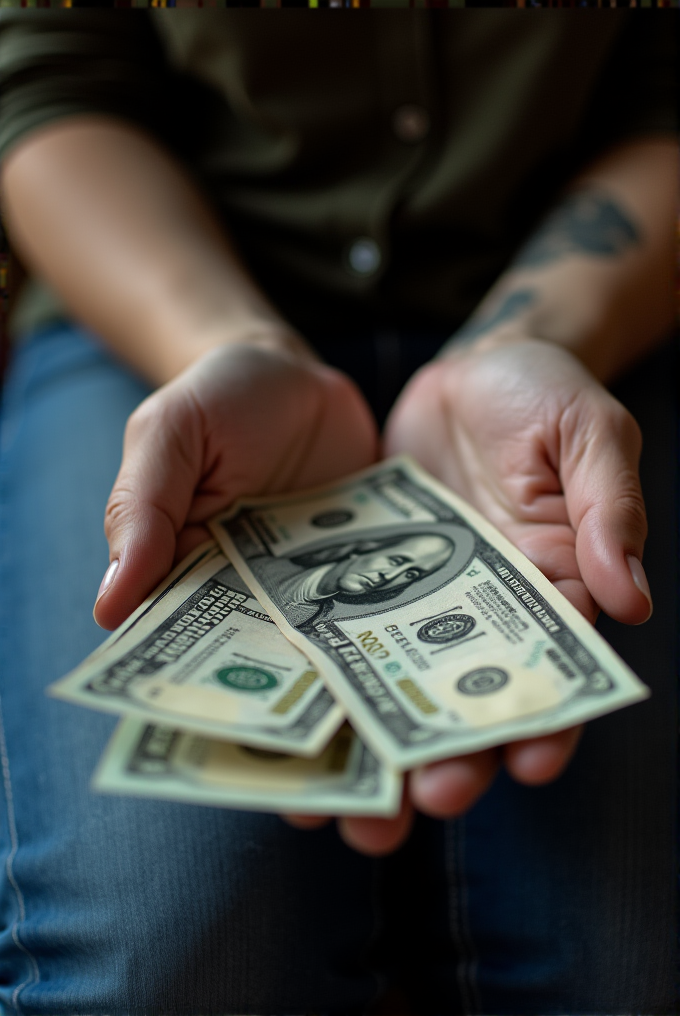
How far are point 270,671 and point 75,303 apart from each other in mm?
779

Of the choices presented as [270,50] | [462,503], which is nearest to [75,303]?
[270,50]

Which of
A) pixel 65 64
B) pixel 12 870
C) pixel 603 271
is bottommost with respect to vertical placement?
pixel 12 870

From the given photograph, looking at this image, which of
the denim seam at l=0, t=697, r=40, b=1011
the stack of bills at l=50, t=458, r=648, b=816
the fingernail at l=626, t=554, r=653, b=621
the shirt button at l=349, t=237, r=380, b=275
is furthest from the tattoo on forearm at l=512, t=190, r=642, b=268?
the denim seam at l=0, t=697, r=40, b=1011

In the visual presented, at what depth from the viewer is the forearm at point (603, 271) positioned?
1.13 metres

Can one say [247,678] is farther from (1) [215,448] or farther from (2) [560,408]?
(2) [560,408]

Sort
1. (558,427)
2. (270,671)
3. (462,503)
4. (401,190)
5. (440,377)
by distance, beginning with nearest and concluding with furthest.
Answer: (270,671), (558,427), (462,503), (440,377), (401,190)

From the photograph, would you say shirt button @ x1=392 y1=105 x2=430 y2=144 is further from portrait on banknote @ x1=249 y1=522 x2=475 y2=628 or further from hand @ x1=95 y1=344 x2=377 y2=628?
portrait on banknote @ x1=249 y1=522 x2=475 y2=628

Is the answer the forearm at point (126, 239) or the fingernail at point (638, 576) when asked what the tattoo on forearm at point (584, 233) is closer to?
the forearm at point (126, 239)

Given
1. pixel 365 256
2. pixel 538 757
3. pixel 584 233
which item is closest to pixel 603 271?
pixel 584 233

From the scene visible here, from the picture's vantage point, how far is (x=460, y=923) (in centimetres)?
84

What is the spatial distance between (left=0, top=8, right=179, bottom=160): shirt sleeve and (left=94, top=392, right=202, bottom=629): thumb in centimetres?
66

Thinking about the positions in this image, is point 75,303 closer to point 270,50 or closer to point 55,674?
point 270,50

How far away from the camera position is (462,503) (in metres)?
0.94

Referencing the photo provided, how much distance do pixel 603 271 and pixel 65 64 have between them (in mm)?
882
